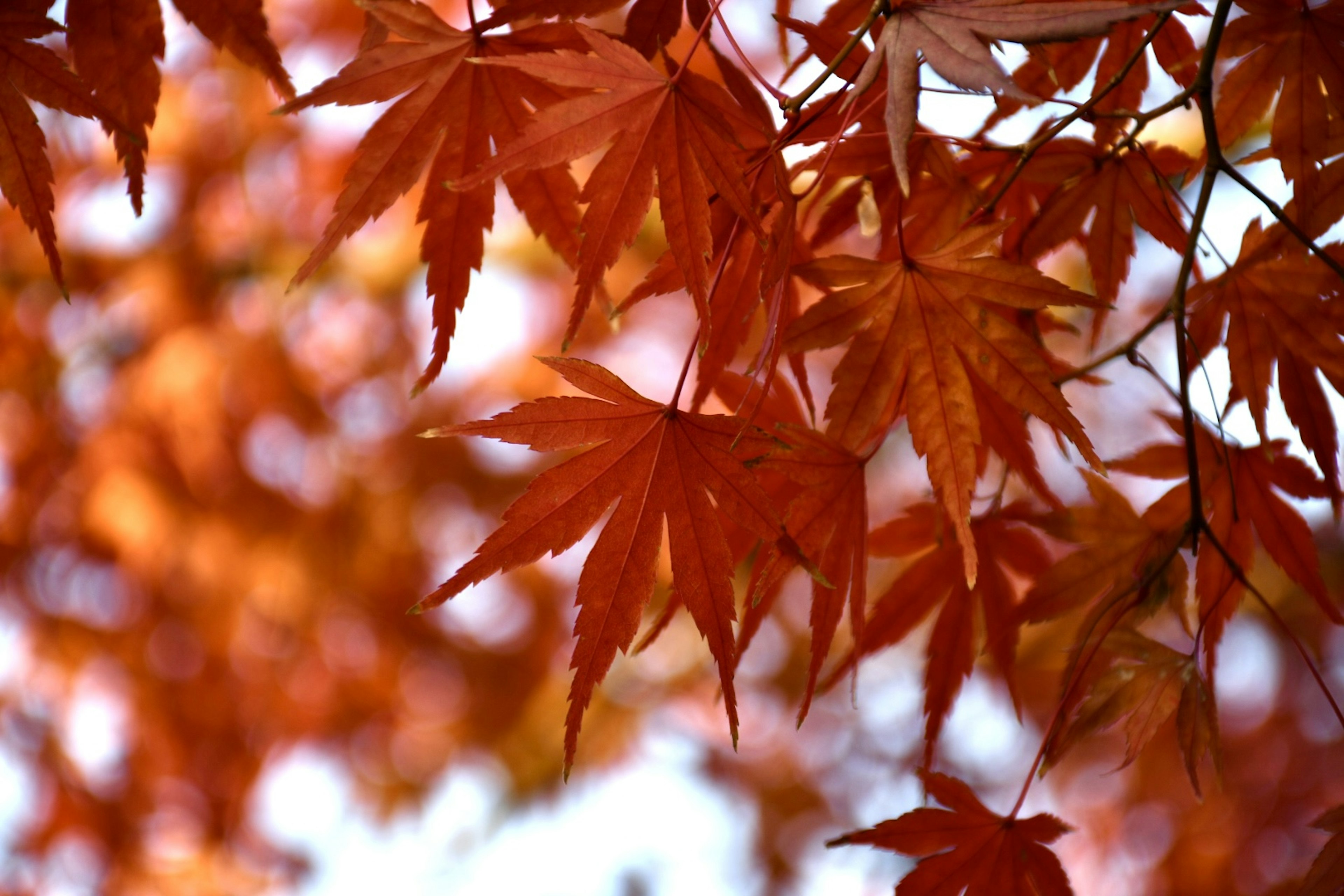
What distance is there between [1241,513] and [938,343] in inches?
16.9

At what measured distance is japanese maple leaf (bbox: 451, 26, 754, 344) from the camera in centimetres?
59

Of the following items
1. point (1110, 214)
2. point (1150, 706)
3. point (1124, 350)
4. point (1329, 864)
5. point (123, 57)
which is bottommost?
point (1329, 864)

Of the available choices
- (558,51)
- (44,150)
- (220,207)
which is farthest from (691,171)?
(220,207)

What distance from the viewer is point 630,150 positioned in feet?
2.07

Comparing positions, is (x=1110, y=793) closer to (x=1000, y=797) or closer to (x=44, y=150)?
(x=1000, y=797)

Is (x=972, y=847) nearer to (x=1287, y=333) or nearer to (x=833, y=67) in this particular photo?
(x=1287, y=333)

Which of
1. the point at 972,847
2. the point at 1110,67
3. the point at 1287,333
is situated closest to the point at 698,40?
the point at 1110,67

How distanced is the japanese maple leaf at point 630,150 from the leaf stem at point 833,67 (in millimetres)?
45

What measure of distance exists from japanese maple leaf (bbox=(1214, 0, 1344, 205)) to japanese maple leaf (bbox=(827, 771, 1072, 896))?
0.55 meters

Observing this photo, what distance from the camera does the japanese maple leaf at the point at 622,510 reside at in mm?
626

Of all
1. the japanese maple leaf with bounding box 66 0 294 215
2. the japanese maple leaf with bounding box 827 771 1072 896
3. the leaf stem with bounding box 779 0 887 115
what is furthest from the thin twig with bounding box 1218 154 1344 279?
the japanese maple leaf with bounding box 66 0 294 215

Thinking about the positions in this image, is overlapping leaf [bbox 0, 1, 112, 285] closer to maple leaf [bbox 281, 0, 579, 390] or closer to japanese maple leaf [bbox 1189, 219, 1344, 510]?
maple leaf [bbox 281, 0, 579, 390]

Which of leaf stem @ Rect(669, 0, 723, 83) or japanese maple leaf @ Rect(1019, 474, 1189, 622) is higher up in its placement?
leaf stem @ Rect(669, 0, 723, 83)

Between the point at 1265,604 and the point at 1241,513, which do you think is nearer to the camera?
the point at 1265,604
